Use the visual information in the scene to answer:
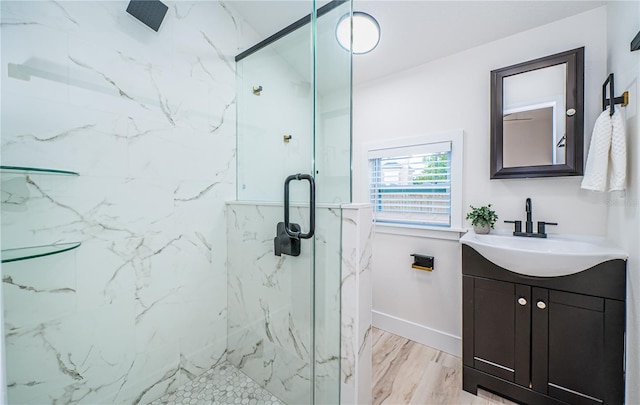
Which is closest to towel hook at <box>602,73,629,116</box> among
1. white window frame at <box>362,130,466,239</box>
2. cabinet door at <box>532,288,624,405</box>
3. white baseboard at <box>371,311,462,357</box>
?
white window frame at <box>362,130,466,239</box>

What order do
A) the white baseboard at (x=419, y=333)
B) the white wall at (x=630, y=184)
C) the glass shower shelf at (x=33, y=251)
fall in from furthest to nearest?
the white baseboard at (x=419, y=333)
the white wall at (x=630, y=184)
the glass shower shelf at (x=33, y=251)

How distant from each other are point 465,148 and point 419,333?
1510 mm

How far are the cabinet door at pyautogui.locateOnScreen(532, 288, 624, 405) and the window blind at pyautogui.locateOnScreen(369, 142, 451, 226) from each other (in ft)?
2.71

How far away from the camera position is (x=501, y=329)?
140 cm

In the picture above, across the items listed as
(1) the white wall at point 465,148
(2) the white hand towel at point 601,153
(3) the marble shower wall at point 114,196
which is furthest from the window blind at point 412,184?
(3) the marble shower wall at point 114,196

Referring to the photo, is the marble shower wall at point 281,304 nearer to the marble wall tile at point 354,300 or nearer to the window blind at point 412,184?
the marble wall tile at point 354,300

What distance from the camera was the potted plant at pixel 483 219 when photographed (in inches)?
68.1

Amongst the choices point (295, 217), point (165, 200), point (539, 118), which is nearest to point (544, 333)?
point (539, 118)

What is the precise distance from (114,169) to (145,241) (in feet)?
1.22

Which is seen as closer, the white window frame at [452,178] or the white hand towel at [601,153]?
the white hand towel at [601,153]

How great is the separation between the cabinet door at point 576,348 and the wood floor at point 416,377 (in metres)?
0.33

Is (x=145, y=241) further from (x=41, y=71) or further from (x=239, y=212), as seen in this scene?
(x=41, y=71)

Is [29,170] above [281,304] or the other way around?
above

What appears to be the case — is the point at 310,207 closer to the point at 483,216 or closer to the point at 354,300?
the point at 354,300
